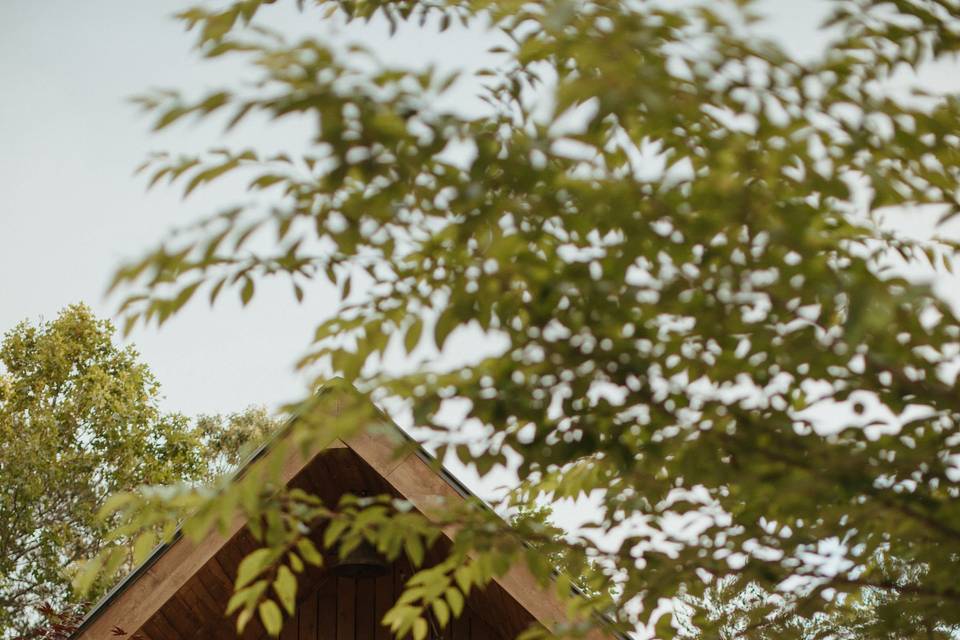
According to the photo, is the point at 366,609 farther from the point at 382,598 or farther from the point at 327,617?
the point at 327,617

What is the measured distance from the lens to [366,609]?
586 cm

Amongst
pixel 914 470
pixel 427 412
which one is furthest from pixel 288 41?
pixel 914 470

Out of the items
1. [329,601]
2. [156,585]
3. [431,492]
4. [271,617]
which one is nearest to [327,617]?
[329,601]

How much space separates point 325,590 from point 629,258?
462cm

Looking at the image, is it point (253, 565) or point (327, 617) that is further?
point (327, 617)

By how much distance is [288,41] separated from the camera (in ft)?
5.54

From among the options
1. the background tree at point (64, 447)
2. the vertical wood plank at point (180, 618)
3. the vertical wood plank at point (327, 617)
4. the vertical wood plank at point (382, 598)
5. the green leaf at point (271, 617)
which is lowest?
the green leaf at point (271, 617)

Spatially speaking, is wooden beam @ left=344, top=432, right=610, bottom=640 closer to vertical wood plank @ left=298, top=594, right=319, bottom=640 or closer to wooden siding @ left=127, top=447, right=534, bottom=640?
wooden siding @ left=127, top=447, right=534, bottom=640

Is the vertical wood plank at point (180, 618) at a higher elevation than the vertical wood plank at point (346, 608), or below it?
higher

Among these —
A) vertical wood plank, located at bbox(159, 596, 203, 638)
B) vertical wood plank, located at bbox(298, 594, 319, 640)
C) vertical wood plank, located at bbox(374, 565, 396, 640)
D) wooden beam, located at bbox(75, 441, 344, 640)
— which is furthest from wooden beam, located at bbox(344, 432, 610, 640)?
vertical wood plank, located at bbox(298, 594, 319, 640)

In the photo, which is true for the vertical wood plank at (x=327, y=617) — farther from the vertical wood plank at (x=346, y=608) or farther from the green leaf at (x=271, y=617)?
the green leaf at (x=271, y=617)

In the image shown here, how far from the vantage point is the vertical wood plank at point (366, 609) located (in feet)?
19.1

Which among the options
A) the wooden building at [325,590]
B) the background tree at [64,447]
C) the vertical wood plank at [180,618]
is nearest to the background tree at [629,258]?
the wooden building at [325,590]

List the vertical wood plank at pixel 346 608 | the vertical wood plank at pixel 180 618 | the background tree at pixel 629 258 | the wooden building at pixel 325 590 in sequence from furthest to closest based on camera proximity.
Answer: the vertical wood plank at pixel 346 608 < the vertical wood plank at pixel 180 618 < the wooden building at pixel 325 590 < the background tree at pixel 629 258
